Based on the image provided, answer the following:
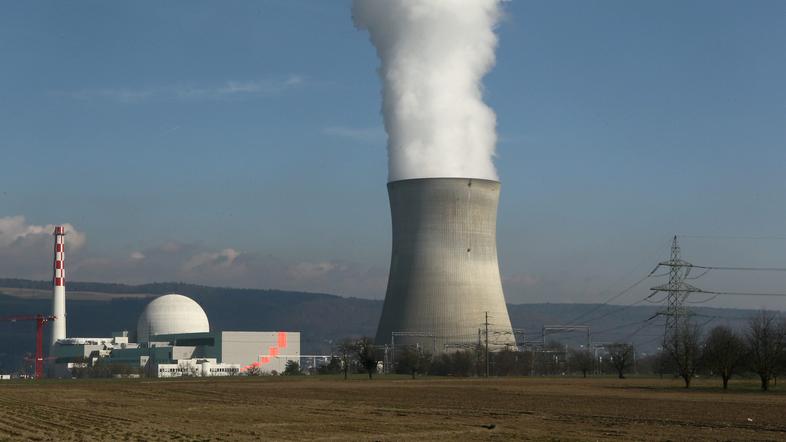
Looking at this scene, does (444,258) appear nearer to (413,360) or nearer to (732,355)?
(413,360)

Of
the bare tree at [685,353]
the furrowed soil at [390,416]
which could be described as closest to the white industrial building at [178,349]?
the bare tree at [685,353]

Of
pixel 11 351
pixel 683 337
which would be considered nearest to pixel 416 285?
pixel 683 337

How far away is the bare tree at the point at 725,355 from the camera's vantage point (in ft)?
131

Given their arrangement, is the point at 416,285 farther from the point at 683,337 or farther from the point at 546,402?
the point at 546,402

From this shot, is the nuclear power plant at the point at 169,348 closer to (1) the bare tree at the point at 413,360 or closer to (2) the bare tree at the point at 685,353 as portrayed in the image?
(1) the bare tree at the point at 413,360

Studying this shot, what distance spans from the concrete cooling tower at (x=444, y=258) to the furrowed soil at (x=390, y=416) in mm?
11452

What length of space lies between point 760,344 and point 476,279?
11.5 meters

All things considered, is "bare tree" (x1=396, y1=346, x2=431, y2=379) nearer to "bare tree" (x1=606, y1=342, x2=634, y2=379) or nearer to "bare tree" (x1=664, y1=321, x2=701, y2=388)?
"bare tree" (x1=606, y1=342, x2=634, y2=379)

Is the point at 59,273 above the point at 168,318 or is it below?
above

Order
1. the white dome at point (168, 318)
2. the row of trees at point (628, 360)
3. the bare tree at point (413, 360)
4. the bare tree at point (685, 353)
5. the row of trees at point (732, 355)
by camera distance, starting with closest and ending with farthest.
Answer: the row of trees at point (732, 355), the row of trees at point (628, 360), the bare tree at point (685, 353), the bare tree at point (413, 360), the white dome at point (168, 318)

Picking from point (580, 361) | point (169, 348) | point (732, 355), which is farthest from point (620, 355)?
point (169, 348)

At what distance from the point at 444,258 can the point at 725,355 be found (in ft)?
37.2

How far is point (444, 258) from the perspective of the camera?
43781 millimetres

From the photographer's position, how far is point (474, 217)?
145ft
